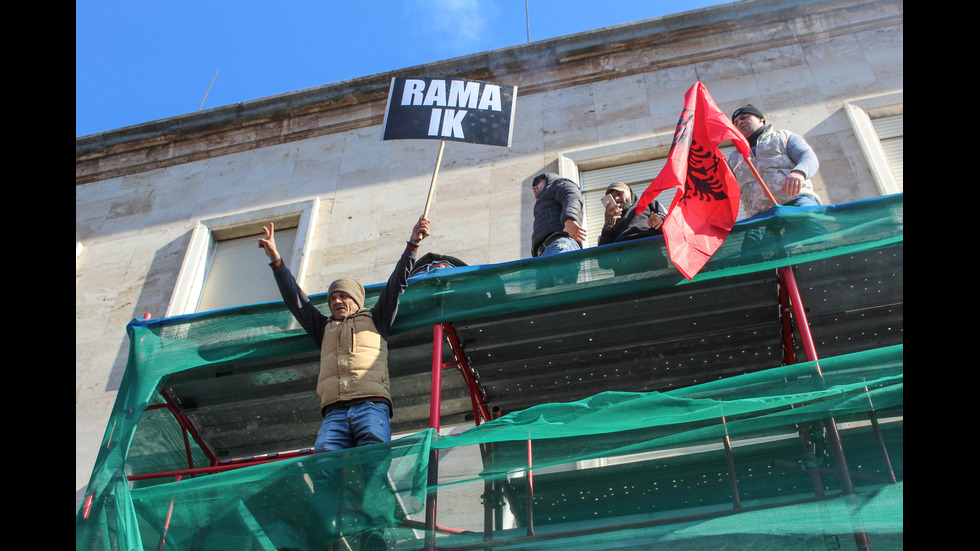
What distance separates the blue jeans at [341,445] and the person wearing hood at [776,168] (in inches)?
154

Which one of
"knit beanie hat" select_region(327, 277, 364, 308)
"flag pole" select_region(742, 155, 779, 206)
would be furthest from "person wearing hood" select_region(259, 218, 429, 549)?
"flag pole" select_region(742, 155, 779, 206)

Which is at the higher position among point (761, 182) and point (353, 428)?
point (761, 182)

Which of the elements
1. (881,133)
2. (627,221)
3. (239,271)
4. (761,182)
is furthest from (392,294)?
(881,133)

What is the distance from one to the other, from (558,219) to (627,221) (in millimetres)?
812

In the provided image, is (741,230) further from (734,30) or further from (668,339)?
(734,30)

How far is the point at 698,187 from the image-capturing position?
7656 mm

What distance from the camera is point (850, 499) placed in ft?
16.5

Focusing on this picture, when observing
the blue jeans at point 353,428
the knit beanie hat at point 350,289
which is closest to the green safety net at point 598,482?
the blue jeans at point 353,428

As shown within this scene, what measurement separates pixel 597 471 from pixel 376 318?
221 centimetres

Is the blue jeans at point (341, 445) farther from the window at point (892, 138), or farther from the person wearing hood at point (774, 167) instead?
the window at point (892, 138)

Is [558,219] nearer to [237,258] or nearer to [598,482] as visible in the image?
[598,482]

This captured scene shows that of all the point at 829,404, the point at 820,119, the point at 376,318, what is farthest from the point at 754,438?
the point at 820,119

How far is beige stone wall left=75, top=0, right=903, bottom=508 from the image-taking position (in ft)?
35.2

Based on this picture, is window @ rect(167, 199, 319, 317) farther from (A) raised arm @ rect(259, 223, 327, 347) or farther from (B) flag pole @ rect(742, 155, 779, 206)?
(B) flag pole @ rect(742, 155, 779, 206)
